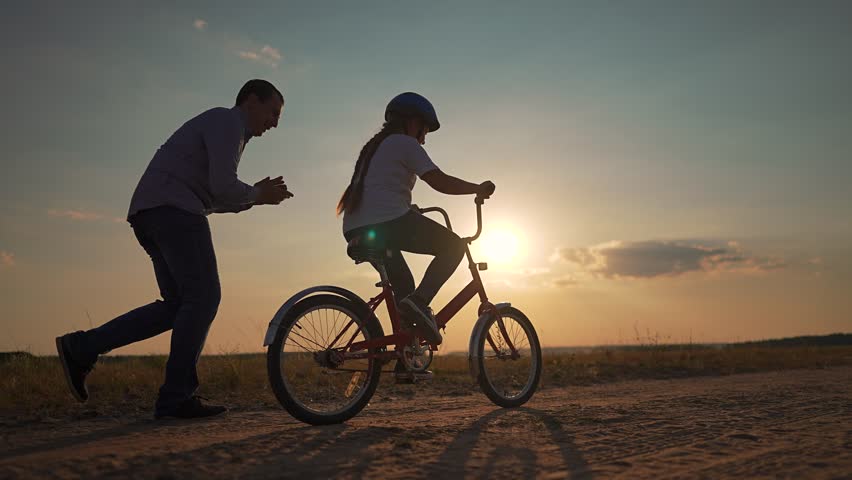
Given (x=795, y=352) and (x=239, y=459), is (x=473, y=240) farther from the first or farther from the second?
(x=795, y=352)

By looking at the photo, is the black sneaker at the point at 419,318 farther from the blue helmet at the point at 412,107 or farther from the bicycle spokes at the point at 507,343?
the blue helmet at the point at 412,107

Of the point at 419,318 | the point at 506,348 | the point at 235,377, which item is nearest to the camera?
the point at 419,318

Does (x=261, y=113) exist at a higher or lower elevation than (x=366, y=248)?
higher

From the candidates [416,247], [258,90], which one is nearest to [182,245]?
[258,90]

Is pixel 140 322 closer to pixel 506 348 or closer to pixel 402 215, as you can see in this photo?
pixel 402 215

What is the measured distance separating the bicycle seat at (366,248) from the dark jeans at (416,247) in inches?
1.3

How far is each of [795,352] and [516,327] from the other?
508 inches

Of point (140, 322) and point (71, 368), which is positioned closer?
point (71, 368)

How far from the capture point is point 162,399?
4684 millimetres

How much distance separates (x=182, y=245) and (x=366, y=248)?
128 cm

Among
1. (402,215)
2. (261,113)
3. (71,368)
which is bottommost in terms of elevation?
(71,368)

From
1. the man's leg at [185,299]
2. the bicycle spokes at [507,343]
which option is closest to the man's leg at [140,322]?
the man's leg at [185,299]

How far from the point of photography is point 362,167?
5.20 meters

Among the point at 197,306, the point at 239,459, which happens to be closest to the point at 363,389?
the point at 197,306
